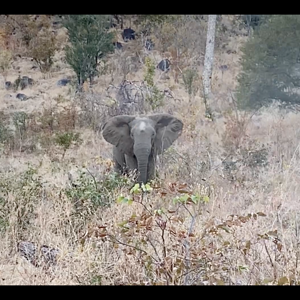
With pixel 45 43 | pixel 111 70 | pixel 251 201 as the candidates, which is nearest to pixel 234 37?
pixel 111 70

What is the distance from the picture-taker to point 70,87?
34.0 ft

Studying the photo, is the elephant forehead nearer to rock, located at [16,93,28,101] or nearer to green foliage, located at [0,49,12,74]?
rock, located at [16,93,28,101]

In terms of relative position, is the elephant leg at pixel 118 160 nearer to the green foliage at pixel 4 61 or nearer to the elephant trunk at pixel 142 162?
the elephant trunk at pixel 142 162

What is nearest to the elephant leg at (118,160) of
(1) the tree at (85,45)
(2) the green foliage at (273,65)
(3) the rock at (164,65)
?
(2) the green foliage at (273,65)

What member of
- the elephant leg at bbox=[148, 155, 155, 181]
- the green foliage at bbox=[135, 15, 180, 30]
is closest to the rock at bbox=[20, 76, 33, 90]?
the green foliage at bbox=[135, 15, 180, 30]

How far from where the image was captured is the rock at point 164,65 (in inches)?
444

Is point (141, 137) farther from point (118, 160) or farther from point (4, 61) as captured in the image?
point (4, 61)

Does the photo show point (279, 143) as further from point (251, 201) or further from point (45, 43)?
point (45, 43)

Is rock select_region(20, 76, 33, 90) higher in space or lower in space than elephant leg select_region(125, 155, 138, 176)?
lower

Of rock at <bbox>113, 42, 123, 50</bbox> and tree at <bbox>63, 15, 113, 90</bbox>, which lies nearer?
tree at <bbox>63, 15, 113, 90</bbox>

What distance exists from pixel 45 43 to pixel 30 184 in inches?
313

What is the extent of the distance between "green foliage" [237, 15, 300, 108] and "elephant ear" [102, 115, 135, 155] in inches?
149

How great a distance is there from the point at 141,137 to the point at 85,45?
5.66 meters

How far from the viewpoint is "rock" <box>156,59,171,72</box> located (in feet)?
37.0
